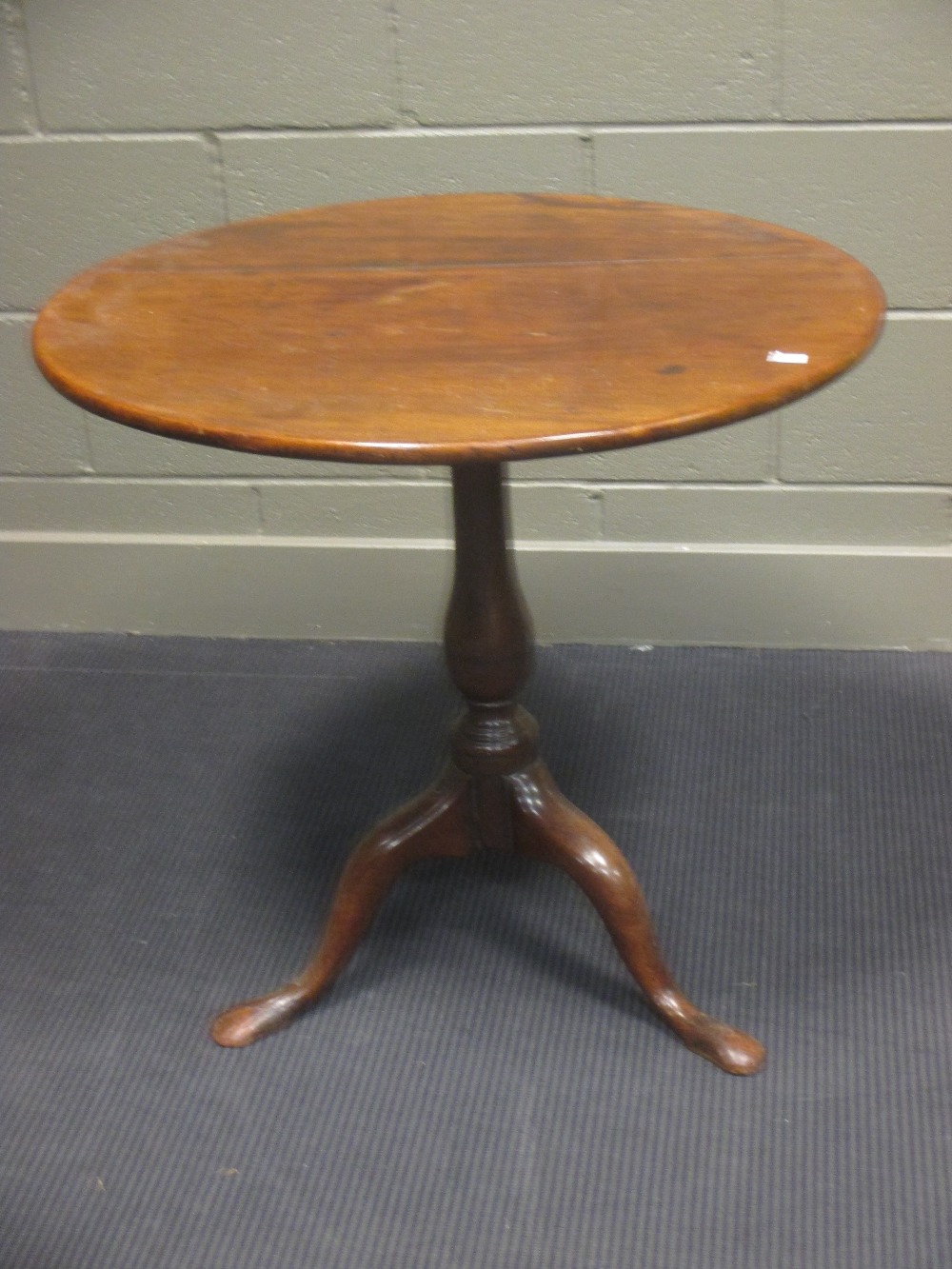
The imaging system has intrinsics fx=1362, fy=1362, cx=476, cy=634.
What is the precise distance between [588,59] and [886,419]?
636 millimetres

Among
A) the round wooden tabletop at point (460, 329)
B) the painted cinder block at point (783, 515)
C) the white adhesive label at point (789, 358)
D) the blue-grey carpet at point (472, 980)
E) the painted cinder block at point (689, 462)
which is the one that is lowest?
the blue-grey carpet at point (472, 980)

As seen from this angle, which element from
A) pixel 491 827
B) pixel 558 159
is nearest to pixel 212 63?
pixel 558 159

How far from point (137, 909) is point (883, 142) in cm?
134

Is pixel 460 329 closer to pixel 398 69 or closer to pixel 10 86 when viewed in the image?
pixel 398 69

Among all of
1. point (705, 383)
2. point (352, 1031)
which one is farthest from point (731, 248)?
point (352, 1031)

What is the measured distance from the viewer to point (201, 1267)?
123cm

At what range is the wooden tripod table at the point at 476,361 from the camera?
1.00 m

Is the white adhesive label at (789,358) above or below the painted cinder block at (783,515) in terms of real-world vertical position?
above

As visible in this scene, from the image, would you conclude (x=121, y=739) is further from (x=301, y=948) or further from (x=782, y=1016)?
(x=782, y=1016)

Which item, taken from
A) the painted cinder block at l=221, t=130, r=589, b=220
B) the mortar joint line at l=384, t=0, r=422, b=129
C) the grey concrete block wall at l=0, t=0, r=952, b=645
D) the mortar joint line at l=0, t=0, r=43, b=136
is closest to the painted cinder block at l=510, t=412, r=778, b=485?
the grey concrete block wall at l=0, t=0, r=952, b=645

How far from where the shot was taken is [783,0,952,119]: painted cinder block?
1666mm

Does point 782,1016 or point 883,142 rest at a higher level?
point 883,142

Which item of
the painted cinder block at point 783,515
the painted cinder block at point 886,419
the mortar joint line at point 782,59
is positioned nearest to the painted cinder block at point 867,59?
the mortar joint line at point 782,59

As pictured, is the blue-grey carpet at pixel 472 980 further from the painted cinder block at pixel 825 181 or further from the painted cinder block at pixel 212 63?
the painted cinder block at pixel 212 63
